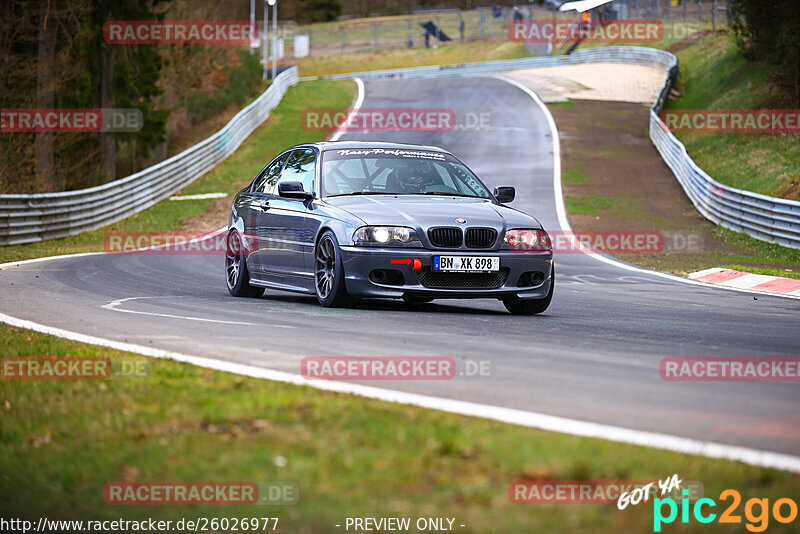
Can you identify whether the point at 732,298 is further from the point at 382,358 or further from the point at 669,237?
the point at 669,237

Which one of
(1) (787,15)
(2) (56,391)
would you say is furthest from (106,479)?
(1) (787,15)

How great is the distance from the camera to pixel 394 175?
1170 centimetres

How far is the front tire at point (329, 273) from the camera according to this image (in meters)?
10.5

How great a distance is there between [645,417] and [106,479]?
7.70 ft

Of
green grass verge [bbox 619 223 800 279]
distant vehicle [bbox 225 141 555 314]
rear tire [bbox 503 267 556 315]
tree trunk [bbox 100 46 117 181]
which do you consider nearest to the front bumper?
distant vehicle [bbox 225 141 555 314]

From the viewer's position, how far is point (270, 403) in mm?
5508

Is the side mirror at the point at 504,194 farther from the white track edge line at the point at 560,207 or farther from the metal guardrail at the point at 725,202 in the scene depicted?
the metal guardrail at the point at 725,202

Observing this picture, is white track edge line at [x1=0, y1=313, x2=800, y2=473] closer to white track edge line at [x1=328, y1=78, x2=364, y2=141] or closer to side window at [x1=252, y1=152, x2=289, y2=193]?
side window at [x1=252, y1=152, x2=289, y2=193]

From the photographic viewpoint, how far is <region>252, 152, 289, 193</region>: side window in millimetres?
12859

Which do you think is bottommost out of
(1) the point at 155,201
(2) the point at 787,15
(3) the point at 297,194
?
(1) the point at 155,201

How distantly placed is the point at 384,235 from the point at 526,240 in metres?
1.35

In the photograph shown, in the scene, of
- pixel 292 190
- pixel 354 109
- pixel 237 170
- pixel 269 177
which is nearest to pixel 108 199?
pixel 237 170

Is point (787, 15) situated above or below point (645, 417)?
above

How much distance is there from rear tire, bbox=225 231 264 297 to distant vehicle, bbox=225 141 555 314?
0.02 meters
